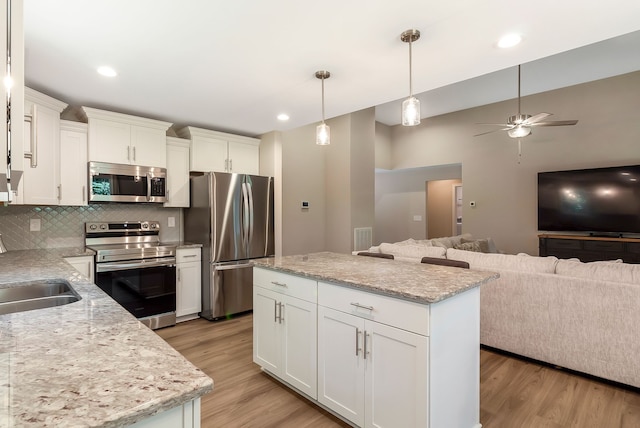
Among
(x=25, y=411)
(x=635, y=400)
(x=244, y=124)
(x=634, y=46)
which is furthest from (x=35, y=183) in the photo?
(x=634, y=46)

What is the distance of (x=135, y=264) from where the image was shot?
327cm

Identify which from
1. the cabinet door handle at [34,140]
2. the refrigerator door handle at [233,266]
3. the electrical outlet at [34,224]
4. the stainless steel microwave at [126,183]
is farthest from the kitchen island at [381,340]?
the electrical outlet at [34,224]

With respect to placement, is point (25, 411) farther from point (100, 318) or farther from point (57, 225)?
point (57, 225)

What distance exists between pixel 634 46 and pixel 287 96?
4546mm

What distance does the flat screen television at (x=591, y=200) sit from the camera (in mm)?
4855

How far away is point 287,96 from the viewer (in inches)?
123

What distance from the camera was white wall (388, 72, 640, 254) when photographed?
5086 mm

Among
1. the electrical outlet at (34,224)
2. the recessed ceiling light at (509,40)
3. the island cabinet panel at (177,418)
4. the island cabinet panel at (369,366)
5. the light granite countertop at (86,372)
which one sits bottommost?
the island cabinet panel at (369,366)

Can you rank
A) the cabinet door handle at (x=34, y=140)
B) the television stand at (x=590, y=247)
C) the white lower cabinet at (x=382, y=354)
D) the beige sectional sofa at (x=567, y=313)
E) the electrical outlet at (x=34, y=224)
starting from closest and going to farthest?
the cabinet door handle at (x=34, y=140)
the white lower cabinet at (x=382, y=354)
the beige sectional sofa at (x=567, y=313)
the electrical outlet at (x=34, y=224)
the television stand at (x=590, y=247)

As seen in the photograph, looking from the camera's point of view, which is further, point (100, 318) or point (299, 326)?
point (299, 326)

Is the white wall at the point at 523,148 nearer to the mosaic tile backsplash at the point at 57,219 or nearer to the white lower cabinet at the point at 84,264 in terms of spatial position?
the mosaic tile backsplash at the point at 57,219

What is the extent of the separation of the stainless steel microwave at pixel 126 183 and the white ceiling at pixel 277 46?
66 centimetres

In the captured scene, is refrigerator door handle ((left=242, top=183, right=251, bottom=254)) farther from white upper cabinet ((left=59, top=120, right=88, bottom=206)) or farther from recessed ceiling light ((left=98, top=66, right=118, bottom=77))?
recessed ceiling light ((left=98, top=66, right=118, bottom=77))

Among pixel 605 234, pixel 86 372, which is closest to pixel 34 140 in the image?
pixel 86 372
